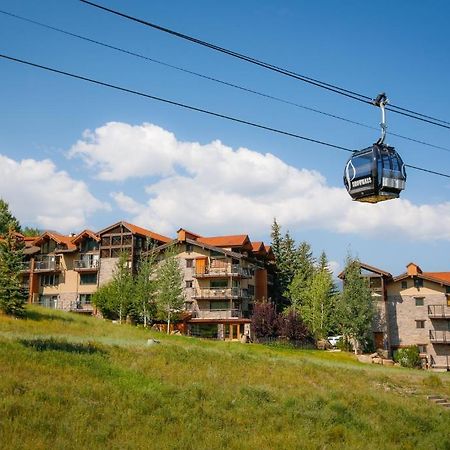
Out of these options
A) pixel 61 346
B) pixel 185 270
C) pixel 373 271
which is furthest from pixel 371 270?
pixel 61 346

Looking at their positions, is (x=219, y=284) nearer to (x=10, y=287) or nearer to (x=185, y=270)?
(x=185, y=270)

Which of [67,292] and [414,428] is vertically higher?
[67,292]

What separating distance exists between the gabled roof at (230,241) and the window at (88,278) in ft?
47.4

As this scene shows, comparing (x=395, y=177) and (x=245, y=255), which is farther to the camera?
(x=245, y=255)

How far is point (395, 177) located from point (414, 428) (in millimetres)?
13615

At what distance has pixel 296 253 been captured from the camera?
8575 centimetres

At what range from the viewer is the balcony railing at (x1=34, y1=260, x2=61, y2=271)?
73438 mm

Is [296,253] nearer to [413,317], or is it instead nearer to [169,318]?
[413,317]

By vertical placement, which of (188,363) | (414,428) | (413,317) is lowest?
(414,428)

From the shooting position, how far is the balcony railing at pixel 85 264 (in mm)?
71562

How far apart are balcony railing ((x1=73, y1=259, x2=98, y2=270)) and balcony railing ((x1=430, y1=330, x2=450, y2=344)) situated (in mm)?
41845

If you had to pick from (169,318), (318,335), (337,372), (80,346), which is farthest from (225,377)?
(318,335)

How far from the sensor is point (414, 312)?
6594 cm

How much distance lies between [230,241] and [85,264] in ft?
63.3
